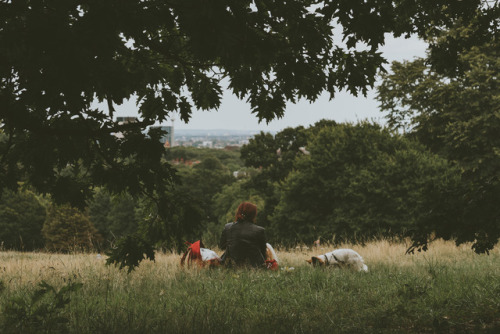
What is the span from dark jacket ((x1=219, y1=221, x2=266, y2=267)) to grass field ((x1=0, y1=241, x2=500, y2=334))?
2.03ft

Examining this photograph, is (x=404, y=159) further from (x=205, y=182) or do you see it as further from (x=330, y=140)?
(x=205, y=182)

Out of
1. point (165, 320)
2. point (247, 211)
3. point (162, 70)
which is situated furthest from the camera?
point (247, 211)

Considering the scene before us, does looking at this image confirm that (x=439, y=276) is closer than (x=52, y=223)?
Yes

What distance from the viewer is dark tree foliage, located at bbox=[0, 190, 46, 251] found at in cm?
4497

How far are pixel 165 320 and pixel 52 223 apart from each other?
4365 centimetres

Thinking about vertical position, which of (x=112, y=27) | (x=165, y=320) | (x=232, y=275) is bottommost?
(x=232, y=275)

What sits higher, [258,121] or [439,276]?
[258,121]

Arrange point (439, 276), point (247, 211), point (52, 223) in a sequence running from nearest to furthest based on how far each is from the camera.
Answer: point (439, 276) < point (247, 211) < point (52, 223)

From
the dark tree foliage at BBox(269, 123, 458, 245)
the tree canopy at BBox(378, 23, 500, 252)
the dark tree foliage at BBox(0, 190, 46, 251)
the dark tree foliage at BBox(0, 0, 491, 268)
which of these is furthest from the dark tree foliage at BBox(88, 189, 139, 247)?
the dark tree foliage at BBox(0, 0, 491, 268)

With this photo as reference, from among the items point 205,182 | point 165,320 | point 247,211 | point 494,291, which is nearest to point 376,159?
point 247,211

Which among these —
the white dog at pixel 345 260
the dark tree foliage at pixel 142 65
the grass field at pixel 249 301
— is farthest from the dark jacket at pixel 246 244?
the dark tree foliage at pixel 142 65

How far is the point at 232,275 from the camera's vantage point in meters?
6.06

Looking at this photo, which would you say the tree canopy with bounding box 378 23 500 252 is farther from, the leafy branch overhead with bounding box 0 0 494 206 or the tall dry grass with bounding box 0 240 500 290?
the leafy branch overhead with bounding box 0 0 494 206

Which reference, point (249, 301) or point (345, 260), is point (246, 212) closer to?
point (345, 260)
